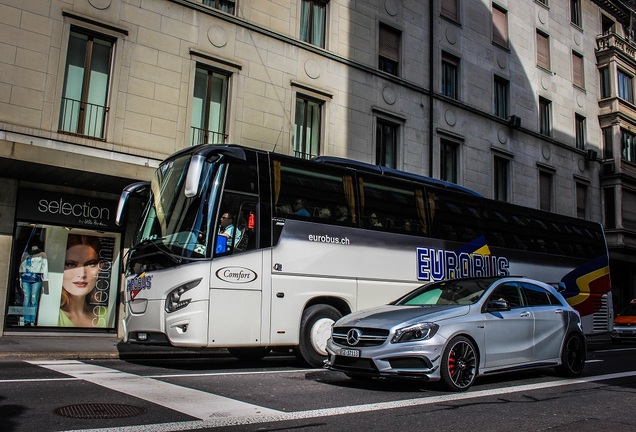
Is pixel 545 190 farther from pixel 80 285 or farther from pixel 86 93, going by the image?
pixel 80 285

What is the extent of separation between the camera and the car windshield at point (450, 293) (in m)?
8.27

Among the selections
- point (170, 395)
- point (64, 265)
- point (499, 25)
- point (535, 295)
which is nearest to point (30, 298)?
point (64, 265)

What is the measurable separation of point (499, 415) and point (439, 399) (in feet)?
2.99

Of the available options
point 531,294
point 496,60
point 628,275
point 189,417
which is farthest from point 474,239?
point 628,275

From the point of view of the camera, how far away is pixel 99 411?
5.53 m

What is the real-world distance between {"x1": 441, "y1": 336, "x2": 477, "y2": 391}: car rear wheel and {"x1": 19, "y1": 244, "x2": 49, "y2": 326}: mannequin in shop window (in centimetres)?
1105

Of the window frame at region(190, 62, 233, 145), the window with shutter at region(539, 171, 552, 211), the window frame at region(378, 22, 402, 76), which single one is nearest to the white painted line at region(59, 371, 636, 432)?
the window frame at region(190, 62, 233, 145)

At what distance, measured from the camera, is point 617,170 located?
31641mm

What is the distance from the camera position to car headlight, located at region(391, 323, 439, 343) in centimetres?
721

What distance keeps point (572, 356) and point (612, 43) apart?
1123 inches

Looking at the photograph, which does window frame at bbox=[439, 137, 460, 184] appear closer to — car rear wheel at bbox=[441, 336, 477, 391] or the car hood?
the car hood

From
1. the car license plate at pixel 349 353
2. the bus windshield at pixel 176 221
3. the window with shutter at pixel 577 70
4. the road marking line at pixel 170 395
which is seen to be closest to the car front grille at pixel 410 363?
the car license plate at pixel 349 353

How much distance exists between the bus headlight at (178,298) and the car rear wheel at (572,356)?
5.61 metres

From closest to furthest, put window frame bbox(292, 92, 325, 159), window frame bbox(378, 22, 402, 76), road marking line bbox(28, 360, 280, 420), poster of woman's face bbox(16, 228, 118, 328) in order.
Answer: road marking line bbox(28, 360, 280, 420)
poster of woman's face bbox(16, 228, 118, 328)
window frame bbox(292, 92, 325, 159)
window frame bbox(378, 22, 402, 76)
